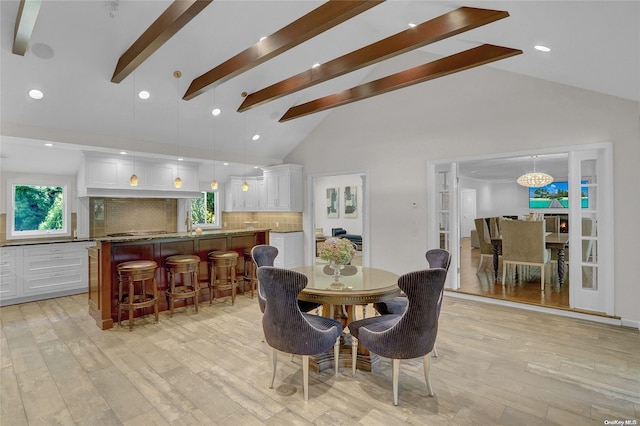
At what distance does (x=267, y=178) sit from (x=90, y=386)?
545 centimetres

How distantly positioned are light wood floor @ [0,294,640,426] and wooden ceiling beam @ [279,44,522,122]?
3039 millimetres

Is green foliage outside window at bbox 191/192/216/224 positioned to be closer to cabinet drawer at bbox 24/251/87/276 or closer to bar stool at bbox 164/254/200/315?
cabinet drawer at bbox 24/251/87/276

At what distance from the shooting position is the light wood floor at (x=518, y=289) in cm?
458

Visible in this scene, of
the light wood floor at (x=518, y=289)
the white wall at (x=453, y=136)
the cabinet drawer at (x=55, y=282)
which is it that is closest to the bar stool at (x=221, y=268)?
the cabinet drawer at (x=55, y=282)

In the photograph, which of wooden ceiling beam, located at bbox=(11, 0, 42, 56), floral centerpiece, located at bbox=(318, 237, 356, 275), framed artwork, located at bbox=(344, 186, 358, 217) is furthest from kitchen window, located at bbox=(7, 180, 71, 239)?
framed artwork, located at bbox=(344, 186, 358, 217)

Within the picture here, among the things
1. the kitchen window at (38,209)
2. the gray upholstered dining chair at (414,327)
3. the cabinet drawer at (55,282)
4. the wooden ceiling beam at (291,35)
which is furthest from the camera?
the kitchen window at (38,209)

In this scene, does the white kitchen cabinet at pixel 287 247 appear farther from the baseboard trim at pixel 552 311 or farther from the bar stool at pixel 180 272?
the baseboard trim at pixel 552 311

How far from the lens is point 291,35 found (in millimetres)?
3061

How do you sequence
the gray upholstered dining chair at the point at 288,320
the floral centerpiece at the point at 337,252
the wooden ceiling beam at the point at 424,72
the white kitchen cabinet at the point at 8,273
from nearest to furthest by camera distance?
the gray upholstered dining chair at the point at 288,320 < the floral centerpiece at the point at 337,252 < the wooden ceiling beam at the point at 424,72 < the white kitchen cabinet at the point at 8,273

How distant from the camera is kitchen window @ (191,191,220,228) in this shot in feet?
25.5

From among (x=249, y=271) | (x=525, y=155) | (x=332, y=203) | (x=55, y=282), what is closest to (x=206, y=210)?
(x=249, y=271)

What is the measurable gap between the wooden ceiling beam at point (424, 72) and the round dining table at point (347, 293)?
254 centimetres

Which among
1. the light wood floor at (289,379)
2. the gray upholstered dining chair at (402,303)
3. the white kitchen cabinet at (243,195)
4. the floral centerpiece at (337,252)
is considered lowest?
the light wood floor at (289,379)

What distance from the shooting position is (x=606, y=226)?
3.87 metres
